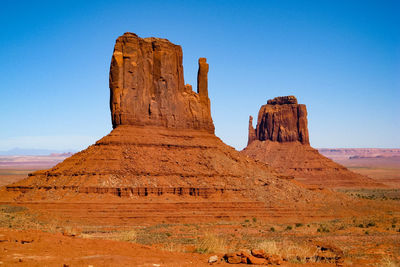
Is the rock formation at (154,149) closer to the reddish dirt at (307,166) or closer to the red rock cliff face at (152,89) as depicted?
the red rock cliff face at (152,89)

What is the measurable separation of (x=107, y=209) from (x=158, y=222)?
4.47 m

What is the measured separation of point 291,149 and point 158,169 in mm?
79096

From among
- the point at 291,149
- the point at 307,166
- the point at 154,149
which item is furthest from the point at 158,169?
the point at 291,149

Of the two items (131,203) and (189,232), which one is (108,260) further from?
(131,203)

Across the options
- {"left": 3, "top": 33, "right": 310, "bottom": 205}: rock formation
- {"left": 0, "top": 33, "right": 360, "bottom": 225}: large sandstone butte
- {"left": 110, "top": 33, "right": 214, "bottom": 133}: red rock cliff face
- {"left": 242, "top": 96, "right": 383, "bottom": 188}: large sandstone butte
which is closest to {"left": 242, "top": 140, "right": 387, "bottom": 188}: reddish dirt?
{"left": 242, "top": 96, "right": 383, "bottom": 188}: large sandstone butte

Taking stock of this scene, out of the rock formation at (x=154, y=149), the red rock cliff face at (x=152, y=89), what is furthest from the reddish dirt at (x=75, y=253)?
the red rock cliff face at (x=152, y=89)

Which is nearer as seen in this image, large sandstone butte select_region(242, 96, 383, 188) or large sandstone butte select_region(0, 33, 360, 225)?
large sandstone butte select_region(0, 33, 360, 225)

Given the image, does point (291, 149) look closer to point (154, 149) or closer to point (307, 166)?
point (307, 166)

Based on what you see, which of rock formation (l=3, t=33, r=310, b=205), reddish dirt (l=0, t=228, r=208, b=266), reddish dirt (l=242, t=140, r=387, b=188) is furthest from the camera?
reddish dirt (l=242, t=140, r=387, b=188)

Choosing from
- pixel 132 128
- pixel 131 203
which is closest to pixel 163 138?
pixel 132 128

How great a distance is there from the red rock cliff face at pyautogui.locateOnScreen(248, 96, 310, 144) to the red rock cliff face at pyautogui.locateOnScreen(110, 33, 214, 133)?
69887 millimetres

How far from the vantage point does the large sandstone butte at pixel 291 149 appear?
111 metres

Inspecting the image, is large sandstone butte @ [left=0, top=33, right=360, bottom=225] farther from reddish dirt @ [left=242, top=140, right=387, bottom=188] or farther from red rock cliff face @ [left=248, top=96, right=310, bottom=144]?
red rock cliff face @ [left=248, top=96, right=310, bottom=144]

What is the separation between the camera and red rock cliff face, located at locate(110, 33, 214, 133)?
54.6m
